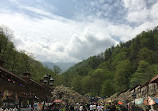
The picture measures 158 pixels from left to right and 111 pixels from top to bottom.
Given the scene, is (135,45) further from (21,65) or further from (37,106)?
(37,106)

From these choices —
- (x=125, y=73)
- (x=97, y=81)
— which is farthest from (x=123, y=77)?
(x=97, y=81)

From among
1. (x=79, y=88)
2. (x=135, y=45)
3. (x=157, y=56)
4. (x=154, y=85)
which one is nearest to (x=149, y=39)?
(x=135, y=45)

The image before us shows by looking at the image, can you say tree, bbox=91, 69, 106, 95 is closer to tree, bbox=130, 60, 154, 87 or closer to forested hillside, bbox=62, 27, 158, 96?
forested hillside, bbox=62, 27, 158, 96

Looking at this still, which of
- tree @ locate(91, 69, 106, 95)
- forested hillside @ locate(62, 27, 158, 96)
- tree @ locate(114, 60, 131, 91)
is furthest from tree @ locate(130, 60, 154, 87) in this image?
tree @ locate(91, 69, 106, 95)

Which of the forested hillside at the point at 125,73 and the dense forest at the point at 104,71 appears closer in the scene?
the dense forest at the point at 104,71

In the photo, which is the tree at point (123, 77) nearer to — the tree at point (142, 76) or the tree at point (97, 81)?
the tree at point (142, 76)

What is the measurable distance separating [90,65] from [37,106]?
115759mm

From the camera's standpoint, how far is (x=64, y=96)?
132 ft

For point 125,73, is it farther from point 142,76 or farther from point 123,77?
point 142,76

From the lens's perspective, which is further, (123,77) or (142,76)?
(123,77)

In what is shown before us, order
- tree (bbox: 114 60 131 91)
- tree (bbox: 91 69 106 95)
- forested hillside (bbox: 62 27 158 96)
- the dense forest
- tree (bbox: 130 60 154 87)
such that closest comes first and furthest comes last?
the dense forest, tree (bbox: 130 60 154 87), forested hillside (bbox: 62 27 158 96), tree (bbox: 114 60 131 91), tree (bbox: 91 69 106 95)

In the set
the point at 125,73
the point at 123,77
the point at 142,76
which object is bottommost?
the point at 142,76

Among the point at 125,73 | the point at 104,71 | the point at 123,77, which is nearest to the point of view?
the point at 123,77

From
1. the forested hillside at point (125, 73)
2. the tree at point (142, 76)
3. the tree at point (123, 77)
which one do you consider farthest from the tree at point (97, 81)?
the tree at point (142, 76)
